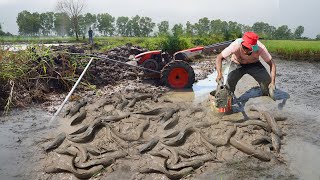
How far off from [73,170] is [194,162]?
1.86m

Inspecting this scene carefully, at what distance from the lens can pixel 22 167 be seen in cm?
488

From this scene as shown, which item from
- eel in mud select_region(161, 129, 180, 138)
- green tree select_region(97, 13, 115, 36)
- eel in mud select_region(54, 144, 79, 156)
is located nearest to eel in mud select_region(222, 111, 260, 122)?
eel in mud select_region(161, 129, 180, 138)

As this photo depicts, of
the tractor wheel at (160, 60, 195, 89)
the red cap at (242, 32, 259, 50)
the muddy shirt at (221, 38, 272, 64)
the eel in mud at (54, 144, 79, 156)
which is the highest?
the red cap at (242, 32, 259, 50)

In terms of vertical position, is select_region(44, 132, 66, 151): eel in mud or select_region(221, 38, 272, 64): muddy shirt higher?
select_region(221, 38, 272, 64): muddy shirt

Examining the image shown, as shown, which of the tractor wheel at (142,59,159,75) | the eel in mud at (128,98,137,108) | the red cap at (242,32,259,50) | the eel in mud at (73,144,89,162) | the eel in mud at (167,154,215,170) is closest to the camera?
the eel in mud at (167,154,215,170)

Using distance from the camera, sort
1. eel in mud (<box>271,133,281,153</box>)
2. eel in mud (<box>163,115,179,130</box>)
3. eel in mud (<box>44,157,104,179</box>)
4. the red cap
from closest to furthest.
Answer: eel in mud (<box>44,157,104,179</box>)
eel in mud (<box>271,133,281,153</box>)
eel in mud (<box>163,115,179,130</box>)
the red cap

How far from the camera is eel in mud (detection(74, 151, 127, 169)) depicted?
15.5ft

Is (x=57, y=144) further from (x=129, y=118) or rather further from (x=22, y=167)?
(x=129, y=118)

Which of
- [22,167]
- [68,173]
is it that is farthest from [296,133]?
[22,167]

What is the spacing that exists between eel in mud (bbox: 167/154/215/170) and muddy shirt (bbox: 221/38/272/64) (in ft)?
9.71

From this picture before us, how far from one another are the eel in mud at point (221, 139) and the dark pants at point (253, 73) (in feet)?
7.90

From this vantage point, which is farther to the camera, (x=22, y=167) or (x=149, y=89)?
(x=149, y=89)

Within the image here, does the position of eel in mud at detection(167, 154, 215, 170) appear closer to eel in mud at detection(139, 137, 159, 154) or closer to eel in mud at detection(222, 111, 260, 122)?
eel in mud at detection(139, 137, 159, 154)

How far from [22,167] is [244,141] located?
3838 mm
